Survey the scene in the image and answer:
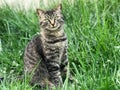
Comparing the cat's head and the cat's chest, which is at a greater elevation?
the cat's head

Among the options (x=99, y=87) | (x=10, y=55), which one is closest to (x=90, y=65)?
(x=99, y=87)

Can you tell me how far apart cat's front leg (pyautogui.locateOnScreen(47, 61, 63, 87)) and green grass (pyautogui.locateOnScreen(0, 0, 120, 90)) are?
0.15 m

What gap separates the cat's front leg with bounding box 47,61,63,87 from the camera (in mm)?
5133

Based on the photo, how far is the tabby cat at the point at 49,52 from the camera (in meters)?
5.12

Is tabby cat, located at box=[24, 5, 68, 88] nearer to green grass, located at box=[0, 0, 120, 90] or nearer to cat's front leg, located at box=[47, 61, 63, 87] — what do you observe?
cat's front leg, located at box=[47, 61, 63, 87]

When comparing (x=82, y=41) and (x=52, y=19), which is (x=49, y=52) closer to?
(x=52, y=19)

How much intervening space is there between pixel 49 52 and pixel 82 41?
0.52 metres

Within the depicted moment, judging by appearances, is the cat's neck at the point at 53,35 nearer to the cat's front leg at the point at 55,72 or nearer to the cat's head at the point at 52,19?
Answer: the cat's head at the point at 52,19

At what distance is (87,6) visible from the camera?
6273 millimetres

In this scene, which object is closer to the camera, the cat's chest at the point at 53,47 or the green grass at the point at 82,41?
the green grass at the point at 82,41

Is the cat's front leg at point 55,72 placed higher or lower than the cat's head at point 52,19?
lower

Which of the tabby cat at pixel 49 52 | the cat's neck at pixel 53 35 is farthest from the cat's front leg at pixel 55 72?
the cat's neck at pixel 53 35

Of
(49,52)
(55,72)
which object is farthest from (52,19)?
(55,72)

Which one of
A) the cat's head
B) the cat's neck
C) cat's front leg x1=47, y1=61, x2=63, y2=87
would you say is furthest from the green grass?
the cat's head
